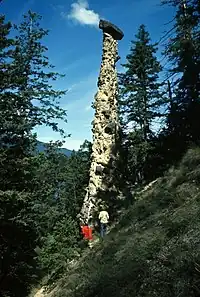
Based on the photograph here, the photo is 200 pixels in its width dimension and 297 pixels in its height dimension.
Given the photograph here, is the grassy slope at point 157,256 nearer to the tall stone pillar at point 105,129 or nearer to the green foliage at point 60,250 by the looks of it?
the green foliage at point 60,250

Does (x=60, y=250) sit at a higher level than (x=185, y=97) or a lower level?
lower

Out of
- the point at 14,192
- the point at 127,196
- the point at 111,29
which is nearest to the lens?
the point at 14,192

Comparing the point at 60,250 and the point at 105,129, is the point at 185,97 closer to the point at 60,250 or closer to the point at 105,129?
the point at 105,129

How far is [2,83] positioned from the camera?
15.2m

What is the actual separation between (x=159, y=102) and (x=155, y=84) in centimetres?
203

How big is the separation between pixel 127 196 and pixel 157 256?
16.4 meters

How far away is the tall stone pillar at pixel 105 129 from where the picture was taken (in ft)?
82.3

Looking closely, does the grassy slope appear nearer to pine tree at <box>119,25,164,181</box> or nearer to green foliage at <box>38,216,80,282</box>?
green foliage at <box>38,216,80,282</box>

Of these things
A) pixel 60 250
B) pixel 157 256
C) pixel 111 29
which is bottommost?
pixel 60 250

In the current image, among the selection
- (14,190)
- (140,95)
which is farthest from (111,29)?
(14,190)

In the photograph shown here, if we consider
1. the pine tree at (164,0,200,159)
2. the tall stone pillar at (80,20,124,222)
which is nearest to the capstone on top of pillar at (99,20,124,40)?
the tall stone pillar at (80,20,124,222)

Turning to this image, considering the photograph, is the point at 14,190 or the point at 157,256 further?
the point at 14,190

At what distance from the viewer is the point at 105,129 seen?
88.3ft

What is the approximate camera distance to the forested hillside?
8281 millimetres
